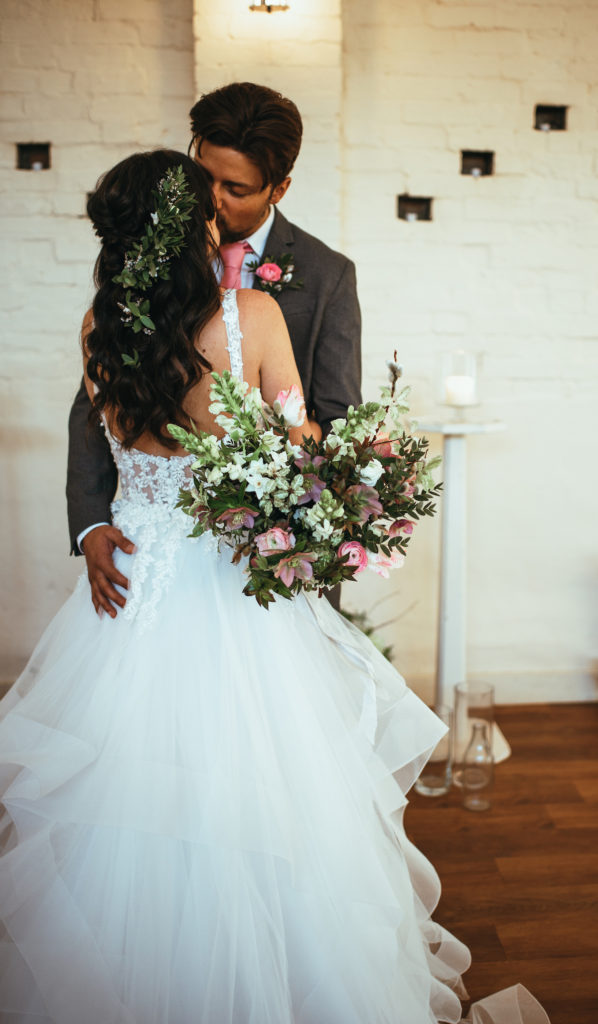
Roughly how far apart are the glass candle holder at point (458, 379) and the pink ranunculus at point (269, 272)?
894 millimetres

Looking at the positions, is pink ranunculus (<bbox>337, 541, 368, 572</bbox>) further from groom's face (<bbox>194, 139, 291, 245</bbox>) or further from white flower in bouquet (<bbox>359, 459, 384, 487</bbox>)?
groom's face (<bbox>194, 139, 291, 245</bbox>)

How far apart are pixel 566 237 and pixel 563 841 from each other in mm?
2095

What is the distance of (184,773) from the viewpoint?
1.38m

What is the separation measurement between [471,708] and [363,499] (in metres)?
1.51

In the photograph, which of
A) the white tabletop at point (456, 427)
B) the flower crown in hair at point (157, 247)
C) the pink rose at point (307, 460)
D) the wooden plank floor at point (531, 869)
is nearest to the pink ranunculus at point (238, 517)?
the pink rose at point (307, 460)

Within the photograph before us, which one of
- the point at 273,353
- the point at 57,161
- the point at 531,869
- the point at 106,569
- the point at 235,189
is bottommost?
the point at 531,869

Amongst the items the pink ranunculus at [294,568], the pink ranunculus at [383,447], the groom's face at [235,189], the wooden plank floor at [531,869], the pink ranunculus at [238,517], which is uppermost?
the groom's face at [235,189]

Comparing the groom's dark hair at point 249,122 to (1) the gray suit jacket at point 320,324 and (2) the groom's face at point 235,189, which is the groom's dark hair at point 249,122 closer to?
(2) the groom's face at point 235,189

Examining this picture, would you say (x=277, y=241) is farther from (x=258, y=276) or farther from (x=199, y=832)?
(x=199, y=832)

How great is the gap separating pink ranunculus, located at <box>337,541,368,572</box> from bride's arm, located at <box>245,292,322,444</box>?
24 cm

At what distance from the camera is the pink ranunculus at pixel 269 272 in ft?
6.43

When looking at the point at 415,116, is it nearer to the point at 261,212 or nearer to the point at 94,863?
the point at 261,212

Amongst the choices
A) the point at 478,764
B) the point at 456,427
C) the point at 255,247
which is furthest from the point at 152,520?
the point at 478,764

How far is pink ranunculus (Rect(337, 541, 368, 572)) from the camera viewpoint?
136 cm
